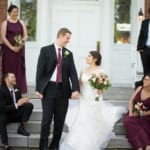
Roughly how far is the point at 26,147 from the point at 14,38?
244 cm

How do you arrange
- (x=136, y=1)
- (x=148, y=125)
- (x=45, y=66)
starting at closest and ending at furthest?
1. (x=45, y=66)
2. (x=148, y=125)
3. (x=136, y=1)

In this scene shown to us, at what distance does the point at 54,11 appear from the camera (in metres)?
12.4

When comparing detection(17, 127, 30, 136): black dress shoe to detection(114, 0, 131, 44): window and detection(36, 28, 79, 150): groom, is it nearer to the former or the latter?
detection(36, 28, 79, 150): groom

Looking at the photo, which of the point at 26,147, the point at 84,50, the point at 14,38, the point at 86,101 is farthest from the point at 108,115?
the point at 84,50

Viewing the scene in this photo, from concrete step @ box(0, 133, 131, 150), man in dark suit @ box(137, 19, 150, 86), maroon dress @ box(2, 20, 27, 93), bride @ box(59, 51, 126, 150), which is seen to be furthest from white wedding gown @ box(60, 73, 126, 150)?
maroon dress @ box(2, 20, 27, 93)

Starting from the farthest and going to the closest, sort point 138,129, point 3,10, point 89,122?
point 3,10 < point 89,122 < point 138,129

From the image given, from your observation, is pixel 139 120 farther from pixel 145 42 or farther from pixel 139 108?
pixel 145 42

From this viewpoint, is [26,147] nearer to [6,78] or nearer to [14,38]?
[6,78]

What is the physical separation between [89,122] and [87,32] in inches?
184

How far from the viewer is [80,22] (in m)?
12.4

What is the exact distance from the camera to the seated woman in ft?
25.4

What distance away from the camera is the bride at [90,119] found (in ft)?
25.7

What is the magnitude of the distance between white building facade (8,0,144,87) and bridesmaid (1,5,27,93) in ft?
7.88

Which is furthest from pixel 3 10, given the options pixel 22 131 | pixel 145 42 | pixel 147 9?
pixel 22 131
